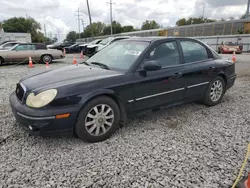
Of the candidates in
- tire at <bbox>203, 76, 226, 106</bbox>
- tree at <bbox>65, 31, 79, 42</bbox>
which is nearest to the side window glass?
tire at <bbox>203, 76, 226, 106</bbox>

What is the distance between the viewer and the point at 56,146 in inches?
113

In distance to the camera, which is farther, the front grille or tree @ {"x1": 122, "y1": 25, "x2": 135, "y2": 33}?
tree @ {"x1": 122, "y1": 25, "x2": 135, "y2": 33}

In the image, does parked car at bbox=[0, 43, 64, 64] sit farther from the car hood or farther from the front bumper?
the front bumper

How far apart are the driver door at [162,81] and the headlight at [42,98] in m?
1.22

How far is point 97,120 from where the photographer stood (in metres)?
2.90

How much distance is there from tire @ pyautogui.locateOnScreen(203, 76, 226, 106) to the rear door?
15 cm

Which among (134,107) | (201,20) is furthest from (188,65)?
(201,20)

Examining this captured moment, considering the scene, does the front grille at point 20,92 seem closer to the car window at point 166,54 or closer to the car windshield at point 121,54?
the car windshield at point 121,54

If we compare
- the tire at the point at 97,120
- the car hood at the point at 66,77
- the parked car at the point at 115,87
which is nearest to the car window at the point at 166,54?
the parked car at the point at 115,87

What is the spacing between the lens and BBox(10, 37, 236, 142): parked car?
265cm

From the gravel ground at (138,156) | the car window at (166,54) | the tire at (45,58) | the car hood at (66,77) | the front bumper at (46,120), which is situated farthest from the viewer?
the tire at (45,58)

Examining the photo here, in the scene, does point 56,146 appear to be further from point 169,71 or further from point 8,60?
point 8,60

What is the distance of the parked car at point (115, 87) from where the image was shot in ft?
8.70

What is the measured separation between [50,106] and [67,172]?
2.72ft
